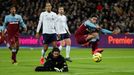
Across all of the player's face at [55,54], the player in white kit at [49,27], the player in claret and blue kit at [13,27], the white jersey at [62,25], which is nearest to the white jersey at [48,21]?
the player in white kit at [49,27]

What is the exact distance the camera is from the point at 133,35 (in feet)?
117

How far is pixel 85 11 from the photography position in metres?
38.9

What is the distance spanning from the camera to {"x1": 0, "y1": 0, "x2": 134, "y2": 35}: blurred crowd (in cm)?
3709

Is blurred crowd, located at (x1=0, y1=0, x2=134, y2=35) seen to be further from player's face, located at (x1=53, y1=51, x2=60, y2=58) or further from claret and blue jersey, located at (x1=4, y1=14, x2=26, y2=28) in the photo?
player's face, located at (x1=53, y1=51, x2=60, y2=58)

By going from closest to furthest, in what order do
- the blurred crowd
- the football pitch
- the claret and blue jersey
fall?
the football pitch, the claret and blue jersey, the blurred crowd

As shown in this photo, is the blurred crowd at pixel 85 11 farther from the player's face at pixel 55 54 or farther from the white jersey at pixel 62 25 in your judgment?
the player's face at pixel 55 54

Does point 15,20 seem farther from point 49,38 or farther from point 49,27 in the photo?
point 49,38

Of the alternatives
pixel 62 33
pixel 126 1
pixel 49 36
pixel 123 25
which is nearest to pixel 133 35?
pixel 123 25

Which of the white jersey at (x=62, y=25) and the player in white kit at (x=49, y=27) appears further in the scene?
the white jersey at (x=62, y=25)

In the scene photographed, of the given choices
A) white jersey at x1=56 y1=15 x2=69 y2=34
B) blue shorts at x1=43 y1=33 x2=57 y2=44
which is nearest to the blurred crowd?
white jersey at x1=56 y1=15 x2=69 y2=34

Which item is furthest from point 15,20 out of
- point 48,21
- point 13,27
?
point 48,21

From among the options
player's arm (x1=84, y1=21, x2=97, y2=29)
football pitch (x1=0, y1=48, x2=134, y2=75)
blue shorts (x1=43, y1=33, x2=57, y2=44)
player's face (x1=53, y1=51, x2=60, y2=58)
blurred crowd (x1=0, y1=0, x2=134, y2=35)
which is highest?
player's arm (x1=84, y1=21, x2=97, y2=29)

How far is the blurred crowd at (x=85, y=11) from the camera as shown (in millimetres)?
37094

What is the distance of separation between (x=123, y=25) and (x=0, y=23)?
9.36 meters
